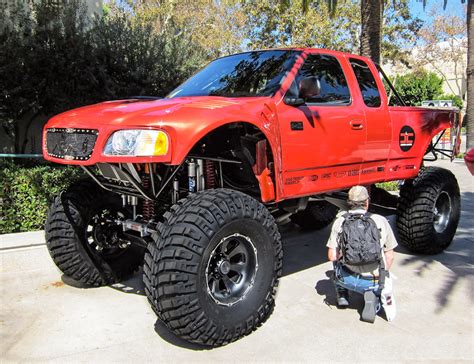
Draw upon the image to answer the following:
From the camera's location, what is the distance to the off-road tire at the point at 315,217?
6914 millimetres

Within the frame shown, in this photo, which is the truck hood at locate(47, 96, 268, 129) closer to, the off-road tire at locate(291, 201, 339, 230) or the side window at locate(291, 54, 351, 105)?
the side window at locate(291, 54, 351, 105)

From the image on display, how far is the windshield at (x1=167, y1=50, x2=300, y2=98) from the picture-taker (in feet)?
14.0

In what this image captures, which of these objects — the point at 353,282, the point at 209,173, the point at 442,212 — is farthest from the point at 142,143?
the point at 442,212

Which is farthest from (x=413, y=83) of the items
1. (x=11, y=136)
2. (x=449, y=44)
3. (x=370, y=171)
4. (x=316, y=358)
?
(x=316, y=358)

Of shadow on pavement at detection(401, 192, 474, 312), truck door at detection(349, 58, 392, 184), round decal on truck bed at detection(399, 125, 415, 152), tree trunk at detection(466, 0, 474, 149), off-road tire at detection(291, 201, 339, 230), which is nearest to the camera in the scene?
shadow on pavement at detection(401, 192, 474, 312)

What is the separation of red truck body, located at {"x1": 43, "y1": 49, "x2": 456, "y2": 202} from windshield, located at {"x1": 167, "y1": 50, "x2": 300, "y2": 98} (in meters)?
0.13

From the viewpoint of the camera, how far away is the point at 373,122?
493 centimetres

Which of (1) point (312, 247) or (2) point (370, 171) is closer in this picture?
(2) point (370, 171)

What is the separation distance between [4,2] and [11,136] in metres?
3.12

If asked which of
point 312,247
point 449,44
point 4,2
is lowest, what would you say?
point 312,247

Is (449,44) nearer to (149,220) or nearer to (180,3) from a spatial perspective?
(180,3)

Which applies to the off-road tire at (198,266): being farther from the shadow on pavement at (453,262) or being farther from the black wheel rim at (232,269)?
the shadow on pavement at (453,262)

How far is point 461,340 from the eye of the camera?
12.1ft

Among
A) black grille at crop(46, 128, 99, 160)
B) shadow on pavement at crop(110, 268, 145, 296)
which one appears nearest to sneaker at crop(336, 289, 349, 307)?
shadow on pavement at crop(110, 268, 145, 296)
